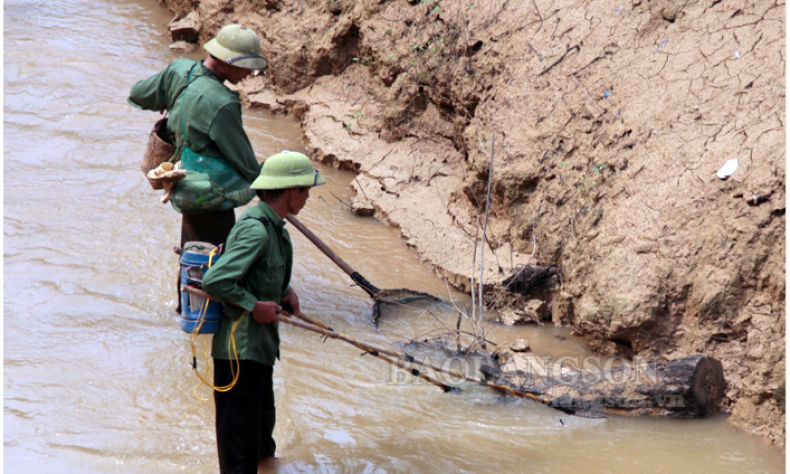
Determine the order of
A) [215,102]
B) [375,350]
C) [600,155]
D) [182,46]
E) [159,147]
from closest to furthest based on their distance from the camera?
[375,350]
[215,102]
[159,147]
[600,155]
[182,46]

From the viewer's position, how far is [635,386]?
361 cm

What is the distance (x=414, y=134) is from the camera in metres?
6.35

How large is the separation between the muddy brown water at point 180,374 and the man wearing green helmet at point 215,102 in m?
1.05

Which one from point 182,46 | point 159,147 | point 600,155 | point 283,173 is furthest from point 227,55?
point 182,46

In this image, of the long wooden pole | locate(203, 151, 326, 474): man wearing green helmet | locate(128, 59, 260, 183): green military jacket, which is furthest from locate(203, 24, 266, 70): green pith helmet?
the long wooden pole

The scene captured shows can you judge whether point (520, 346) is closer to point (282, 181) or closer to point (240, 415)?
point (240, 415)

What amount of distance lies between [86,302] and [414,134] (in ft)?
11.2

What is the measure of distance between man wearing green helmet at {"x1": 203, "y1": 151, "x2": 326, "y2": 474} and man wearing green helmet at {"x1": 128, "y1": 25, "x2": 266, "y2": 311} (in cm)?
96

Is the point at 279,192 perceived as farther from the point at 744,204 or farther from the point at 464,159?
the point at 464,159

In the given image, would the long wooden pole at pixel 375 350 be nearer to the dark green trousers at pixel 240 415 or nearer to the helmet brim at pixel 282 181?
the dark green trousers at pixel 240 415

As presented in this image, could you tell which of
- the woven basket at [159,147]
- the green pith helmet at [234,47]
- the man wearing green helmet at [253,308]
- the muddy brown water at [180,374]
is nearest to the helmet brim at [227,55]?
the green pith helmet at [234,47]

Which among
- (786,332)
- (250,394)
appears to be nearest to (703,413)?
(786,332)

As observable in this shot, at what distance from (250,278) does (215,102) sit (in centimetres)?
130

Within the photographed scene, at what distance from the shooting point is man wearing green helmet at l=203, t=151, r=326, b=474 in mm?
2703
